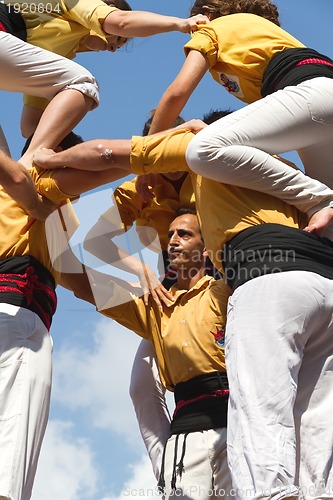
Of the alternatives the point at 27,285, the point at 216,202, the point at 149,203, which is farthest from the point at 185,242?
the point at 216,202

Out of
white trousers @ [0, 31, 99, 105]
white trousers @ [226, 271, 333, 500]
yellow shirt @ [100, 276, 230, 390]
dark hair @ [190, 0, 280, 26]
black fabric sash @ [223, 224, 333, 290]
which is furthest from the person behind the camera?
white trousers @ [0, 31, 99, 105]

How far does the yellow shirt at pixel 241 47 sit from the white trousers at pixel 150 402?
189cm

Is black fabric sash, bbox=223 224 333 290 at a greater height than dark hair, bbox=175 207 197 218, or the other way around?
dark hair, bbox=175 207 197 218

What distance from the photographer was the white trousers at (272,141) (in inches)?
154

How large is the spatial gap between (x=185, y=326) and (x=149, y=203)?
2.70ft

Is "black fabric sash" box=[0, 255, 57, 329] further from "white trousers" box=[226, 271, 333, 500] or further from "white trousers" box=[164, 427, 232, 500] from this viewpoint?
"white trousers" box=[226, 271, 333, 500]

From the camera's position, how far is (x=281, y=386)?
3.53 meters

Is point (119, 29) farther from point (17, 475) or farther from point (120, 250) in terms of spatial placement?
point (17, 475)

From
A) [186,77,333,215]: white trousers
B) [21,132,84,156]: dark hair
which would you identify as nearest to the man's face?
[21,132,84,156]: dark hair

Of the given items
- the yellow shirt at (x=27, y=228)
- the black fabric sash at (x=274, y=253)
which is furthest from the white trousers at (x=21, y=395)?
the black fabric sash at (x=274, y=253)

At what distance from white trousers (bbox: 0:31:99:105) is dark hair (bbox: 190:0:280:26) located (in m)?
0.84

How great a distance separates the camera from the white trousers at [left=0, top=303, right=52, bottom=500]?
4258 mm

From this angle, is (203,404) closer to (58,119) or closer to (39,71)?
(58,119)

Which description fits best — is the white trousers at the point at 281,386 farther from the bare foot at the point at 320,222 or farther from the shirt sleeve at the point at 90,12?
the shirt sleeve at the point at 90,12
